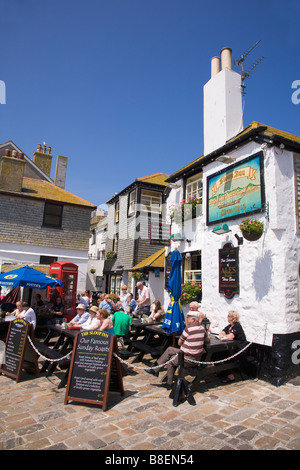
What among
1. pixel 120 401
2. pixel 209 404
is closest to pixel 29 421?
pixel 120 401

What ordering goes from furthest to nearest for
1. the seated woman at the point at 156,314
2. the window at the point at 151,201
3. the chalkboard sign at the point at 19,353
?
the window at the point at 151,201, the seated woman at the point at 156,314, the chalkboard sign at the point at 19,353

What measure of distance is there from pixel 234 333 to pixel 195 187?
5612mm

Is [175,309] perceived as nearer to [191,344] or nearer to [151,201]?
[191,344]

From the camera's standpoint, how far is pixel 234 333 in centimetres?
697

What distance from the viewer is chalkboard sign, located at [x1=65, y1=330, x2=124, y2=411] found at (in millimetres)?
5093

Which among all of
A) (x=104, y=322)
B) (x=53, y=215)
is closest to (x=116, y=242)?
(x=53, y=215)

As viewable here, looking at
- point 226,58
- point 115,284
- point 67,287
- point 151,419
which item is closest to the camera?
point 151,419

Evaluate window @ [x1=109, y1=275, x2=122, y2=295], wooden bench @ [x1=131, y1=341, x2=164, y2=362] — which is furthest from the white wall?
window @ [x1=109, y1=275, x2=122, y2=295]

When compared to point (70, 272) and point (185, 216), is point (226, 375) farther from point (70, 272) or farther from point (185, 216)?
point (70, 272)

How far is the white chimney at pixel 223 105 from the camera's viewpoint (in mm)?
9578

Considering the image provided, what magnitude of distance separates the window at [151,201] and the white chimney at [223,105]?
32.7ft

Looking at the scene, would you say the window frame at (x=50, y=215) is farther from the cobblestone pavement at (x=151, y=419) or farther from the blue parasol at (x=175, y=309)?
the cobblestone pavement at (x=151, y=419)

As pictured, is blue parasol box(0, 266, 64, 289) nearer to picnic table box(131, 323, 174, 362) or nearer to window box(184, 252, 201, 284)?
picnic table box(131, 323, 174, 362)

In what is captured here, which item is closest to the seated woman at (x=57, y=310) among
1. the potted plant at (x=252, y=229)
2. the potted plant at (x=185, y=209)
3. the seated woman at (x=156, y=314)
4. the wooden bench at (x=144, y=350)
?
the seated woman at (x=156, y=314)
